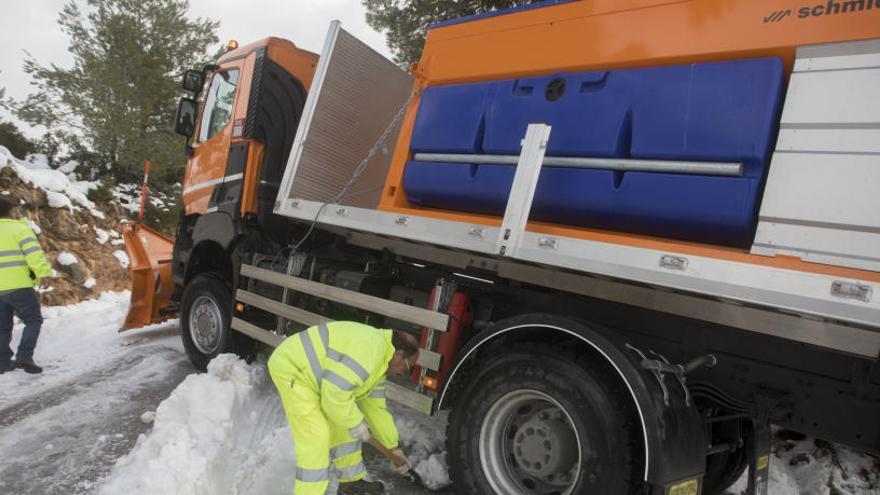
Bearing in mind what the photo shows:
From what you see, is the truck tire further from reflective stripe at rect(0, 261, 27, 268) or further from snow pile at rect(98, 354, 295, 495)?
reflective stripe at rect(0, 261, 27, 268)

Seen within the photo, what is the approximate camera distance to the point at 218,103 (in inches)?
215

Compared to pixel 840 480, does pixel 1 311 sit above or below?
below

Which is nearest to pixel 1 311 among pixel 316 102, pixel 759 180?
pixel 316 102

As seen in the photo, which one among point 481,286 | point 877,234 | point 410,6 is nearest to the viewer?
point 877,234

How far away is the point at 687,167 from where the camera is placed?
252cm

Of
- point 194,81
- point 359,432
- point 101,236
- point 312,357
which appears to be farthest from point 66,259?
point 359,432

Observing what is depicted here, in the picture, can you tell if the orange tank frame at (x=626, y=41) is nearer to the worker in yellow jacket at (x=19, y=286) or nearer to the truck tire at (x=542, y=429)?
the truck tire at (x=542, y=429)

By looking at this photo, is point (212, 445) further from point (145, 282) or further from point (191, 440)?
point (145, 282)

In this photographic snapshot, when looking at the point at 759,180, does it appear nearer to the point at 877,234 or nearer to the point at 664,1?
the point at 877,234

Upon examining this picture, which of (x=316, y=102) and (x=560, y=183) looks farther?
(x=316, y=102)

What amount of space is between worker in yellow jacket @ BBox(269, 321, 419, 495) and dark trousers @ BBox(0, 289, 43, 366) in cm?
377

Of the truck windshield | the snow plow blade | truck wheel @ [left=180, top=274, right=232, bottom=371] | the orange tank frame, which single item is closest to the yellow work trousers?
the orange tank frame

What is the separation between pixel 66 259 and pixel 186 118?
511cm

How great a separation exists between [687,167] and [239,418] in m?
3.28
